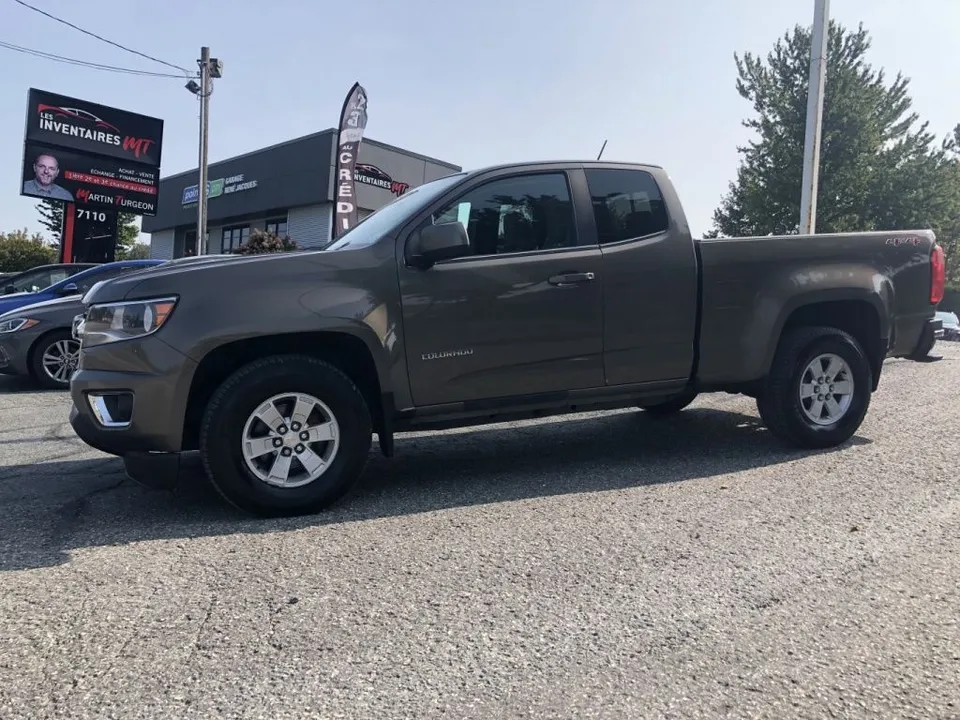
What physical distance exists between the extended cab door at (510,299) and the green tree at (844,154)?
2785 cm

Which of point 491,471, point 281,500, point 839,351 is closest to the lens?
point 281,500

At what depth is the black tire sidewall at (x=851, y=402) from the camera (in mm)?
5121

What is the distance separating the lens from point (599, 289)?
180 inches

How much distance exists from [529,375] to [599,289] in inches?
27.3

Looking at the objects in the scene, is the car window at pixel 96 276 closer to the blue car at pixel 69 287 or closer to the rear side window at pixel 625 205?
the blue car at pixel 69 287

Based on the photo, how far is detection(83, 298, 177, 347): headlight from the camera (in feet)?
12.5

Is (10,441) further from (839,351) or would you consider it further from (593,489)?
(839,351)

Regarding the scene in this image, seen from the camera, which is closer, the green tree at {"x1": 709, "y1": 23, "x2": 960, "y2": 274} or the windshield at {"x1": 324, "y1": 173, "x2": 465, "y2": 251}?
the windshield at {"x1": 324, "y1": 173, "x2": 465, "y2": 251}

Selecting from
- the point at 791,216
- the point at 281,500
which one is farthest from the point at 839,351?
the point at 791,216

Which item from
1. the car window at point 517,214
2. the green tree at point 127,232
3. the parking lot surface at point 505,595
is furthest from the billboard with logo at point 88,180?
the green tree at point 127,232

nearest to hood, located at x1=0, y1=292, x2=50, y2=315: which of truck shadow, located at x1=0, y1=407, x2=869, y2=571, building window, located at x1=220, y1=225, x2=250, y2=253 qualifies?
truck shadow, located at x1=0, y1=407, x2=869, y2=571

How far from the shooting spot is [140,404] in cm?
379

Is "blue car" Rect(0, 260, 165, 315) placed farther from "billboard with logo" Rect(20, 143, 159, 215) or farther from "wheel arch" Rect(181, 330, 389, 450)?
"billboard with logo" Rect(20, 143, 159, 215)

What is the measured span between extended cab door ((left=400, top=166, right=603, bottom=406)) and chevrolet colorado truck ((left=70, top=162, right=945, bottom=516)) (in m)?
0.01
